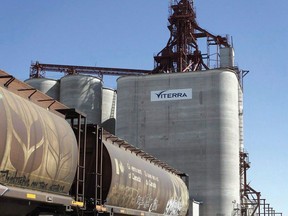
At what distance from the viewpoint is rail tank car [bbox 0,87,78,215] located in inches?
343

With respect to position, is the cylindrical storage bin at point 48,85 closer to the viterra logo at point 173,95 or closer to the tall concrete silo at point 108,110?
the tall concrete silo at point 108,110

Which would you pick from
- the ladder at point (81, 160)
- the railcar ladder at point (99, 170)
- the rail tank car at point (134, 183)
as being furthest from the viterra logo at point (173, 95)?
the ladder at point (81, 160)

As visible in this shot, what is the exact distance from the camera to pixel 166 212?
780 inches

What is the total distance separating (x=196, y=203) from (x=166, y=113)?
11403mm

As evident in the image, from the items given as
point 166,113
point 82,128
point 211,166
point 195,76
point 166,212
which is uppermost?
point 195,76

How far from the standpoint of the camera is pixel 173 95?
55.2 metres

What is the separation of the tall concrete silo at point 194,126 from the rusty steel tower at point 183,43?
5664mm

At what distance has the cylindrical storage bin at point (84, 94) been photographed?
62.0 meters

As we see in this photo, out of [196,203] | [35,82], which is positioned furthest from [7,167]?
[35,82]

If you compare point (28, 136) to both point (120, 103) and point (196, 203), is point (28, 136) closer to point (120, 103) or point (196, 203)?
point (196, 203)

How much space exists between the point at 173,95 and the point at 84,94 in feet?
44.6

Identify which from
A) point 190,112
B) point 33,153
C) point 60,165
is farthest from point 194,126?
point 33,153

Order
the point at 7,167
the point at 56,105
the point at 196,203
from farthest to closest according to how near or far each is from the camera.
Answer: the point at 196,203, the point at 56,105, the point at 7,167

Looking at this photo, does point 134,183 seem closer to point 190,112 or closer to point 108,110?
point 190,112
